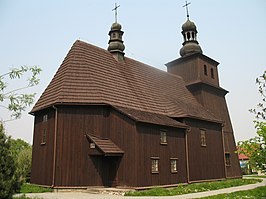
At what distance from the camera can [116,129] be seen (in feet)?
60.1

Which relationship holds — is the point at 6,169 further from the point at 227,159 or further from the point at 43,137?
the point at 227,159

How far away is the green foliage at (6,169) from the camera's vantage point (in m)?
8.53

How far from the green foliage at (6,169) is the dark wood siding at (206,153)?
14696 mm

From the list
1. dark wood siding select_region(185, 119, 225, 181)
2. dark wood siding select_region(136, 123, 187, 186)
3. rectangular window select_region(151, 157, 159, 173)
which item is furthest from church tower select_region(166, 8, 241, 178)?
rectangular window select_region(151, 157, 159, 173)

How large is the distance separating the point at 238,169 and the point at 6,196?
80.4ft

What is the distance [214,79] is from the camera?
103ft

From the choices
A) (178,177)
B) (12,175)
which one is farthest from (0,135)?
(178,177)

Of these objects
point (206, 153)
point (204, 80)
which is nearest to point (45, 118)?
point (206, 153)

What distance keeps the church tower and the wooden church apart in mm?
2016

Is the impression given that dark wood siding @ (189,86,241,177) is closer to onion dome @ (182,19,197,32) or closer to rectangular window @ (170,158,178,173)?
onion dome @ (182,19,197,32)

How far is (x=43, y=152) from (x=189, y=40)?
813 inches

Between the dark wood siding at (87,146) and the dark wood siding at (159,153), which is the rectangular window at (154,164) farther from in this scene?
the dark wood siding at (87,146)

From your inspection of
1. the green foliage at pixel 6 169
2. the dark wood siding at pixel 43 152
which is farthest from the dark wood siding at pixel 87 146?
the green foliage at pixel 6 169

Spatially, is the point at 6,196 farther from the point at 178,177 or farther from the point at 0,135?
the point at 178,177
